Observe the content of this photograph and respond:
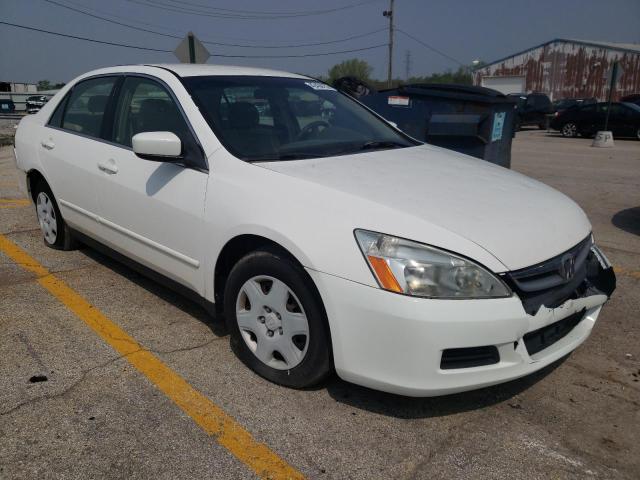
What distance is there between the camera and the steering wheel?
11.2 feet

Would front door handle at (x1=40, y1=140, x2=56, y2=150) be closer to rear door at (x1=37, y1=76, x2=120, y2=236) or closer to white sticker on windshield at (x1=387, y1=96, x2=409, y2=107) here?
rear door at (x1=37, y1=76, x2=120, y2=236)

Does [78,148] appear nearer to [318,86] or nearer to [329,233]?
[318,86]

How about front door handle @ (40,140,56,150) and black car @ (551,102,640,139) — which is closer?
front door handle @ (40,140,56,150)

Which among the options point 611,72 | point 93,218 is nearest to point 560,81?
point 611,72

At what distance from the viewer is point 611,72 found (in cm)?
1648

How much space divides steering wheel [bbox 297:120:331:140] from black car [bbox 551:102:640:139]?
17678mm

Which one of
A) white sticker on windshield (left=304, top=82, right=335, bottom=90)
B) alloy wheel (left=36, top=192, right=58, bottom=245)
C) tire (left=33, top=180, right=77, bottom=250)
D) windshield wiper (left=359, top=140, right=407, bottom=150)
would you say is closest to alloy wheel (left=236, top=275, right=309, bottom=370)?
windshield wiper (left=359, top=140, right=407, bottom=150)

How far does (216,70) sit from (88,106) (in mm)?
1172

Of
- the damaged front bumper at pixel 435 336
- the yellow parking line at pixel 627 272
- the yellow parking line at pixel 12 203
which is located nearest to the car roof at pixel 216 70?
the damaged front bumper at pixel 435 336

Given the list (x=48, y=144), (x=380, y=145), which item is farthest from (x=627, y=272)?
(x=48, y=144)

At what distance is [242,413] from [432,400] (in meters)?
0.90

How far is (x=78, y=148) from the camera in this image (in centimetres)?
404

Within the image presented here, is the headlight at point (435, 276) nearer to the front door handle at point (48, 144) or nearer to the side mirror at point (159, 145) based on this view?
the side mirror at point (159, 145)

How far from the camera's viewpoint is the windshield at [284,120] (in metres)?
3.12
